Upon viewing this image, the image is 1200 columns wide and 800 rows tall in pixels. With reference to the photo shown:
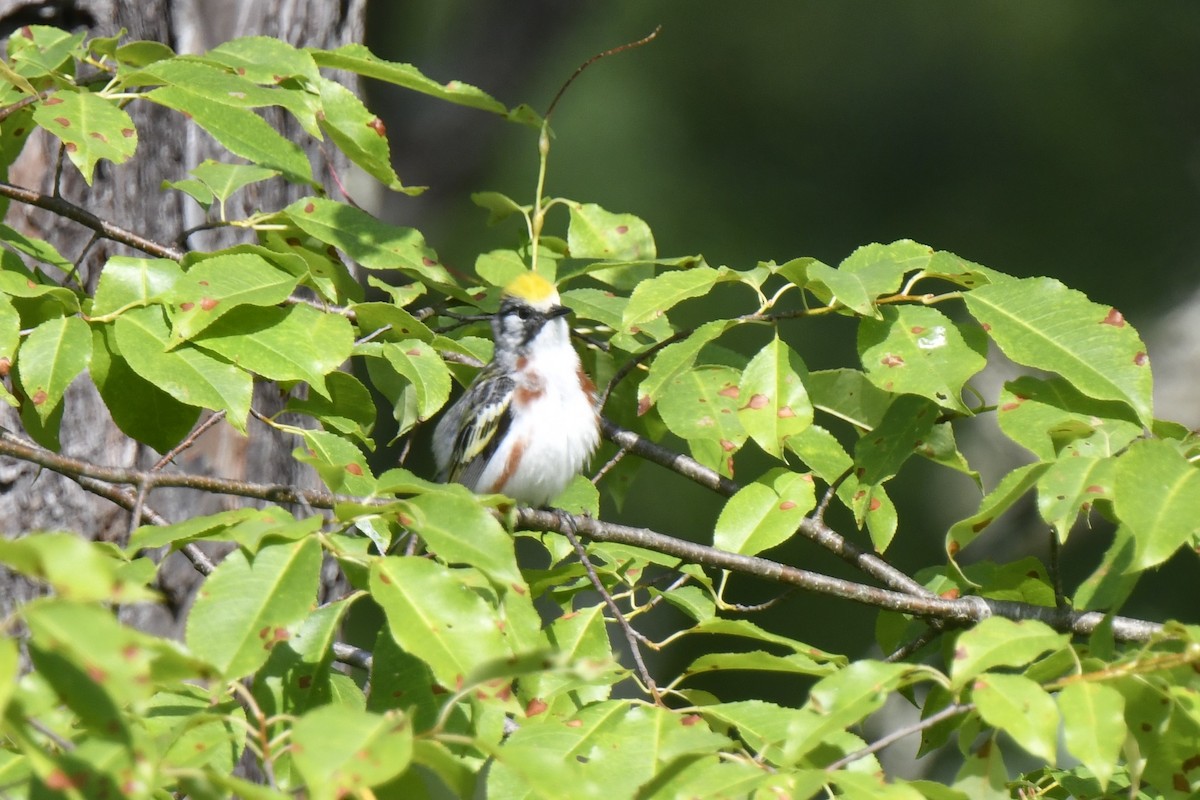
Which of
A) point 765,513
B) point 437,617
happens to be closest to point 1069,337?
point 765,513

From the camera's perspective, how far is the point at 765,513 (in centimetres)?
232

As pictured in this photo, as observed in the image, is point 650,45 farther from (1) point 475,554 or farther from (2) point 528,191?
(1) point 475,554

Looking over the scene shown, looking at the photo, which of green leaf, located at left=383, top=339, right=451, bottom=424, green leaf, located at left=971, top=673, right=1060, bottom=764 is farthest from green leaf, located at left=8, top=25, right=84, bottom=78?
green leaf, located at left=971, top=673, right=1060, bottom=764

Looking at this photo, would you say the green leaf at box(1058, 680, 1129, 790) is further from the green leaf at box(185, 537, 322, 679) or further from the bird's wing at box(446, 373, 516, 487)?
the bird's wing at box(446, 373, 516, 487)

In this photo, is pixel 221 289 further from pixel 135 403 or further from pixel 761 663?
pixel 761 663

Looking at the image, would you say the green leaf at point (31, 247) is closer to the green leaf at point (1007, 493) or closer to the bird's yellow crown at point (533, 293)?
the bird's yellow crown at point (533, 293)

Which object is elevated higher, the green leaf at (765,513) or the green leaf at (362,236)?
the green leaf at (362,236)

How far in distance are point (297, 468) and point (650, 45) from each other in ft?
25.0

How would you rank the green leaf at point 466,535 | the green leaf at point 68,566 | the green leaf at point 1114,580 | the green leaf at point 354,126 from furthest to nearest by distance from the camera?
the green leaf at point 354,126
the green leaf at point 1114,580
the green leaf at point 466,535
the green leaf at point 68,566

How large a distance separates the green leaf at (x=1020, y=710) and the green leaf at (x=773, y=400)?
0.77 m

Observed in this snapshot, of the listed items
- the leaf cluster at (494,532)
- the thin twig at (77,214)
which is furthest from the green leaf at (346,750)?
the thin twig at (77,214)

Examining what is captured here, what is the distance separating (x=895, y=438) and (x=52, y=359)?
A: 142cm

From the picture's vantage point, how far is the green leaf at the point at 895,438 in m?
2.28

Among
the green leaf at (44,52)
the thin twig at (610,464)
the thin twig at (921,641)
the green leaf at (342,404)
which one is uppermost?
the green leaf at (44,52)
